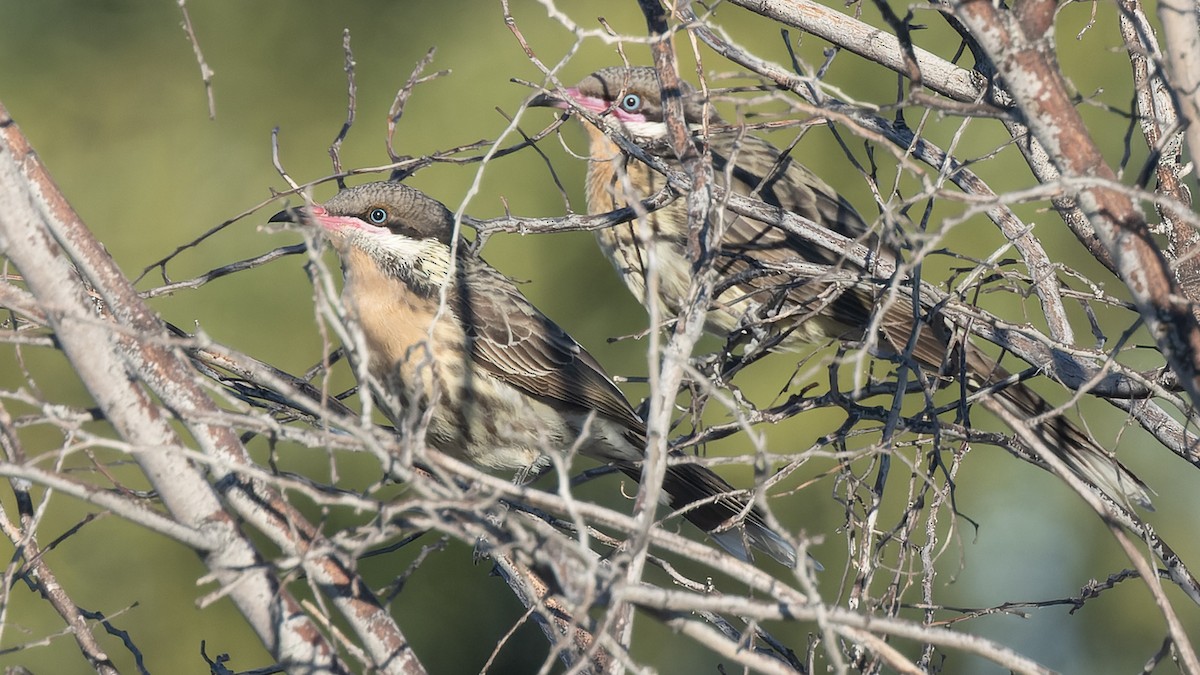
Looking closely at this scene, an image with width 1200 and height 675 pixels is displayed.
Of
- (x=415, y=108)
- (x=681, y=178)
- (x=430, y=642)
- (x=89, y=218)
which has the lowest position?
(x=430, y=642)

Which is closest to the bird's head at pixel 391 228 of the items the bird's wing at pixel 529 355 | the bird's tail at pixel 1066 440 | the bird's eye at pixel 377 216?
the bird's eye at pixel 377 216

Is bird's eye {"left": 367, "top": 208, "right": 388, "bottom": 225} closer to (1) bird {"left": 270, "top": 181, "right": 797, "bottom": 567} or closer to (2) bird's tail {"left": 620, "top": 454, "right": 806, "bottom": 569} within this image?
(1) bird {"left": 270, "top": 181, "right": 797, "bottom": 567}

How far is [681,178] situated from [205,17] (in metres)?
5.89

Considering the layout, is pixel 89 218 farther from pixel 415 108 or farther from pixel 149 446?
pixel 149 446

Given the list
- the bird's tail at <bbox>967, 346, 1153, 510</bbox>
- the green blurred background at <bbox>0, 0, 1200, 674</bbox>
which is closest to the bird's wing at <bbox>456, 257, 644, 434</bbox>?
the bird's tail at <bbox>967, 346, 1153, 510</bbox>

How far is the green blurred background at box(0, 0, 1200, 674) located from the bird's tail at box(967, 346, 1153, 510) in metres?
1.97

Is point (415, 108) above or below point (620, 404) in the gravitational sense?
above

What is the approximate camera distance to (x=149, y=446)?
2.14 meters

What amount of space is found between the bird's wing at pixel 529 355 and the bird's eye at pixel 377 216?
0.38 metres

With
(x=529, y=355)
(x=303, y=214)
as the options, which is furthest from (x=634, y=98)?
(x=303, y=214)

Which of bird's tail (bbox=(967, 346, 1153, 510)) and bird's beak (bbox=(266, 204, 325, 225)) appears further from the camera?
bird's beak (bbox=(266, 204, 325, 225))

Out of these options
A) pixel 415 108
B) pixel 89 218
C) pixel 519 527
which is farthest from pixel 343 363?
pixel 519 527

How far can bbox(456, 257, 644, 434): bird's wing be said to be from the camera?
15.9 feet

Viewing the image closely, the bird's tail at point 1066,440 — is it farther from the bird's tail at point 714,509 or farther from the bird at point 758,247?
the bird's tail at point 714,509
